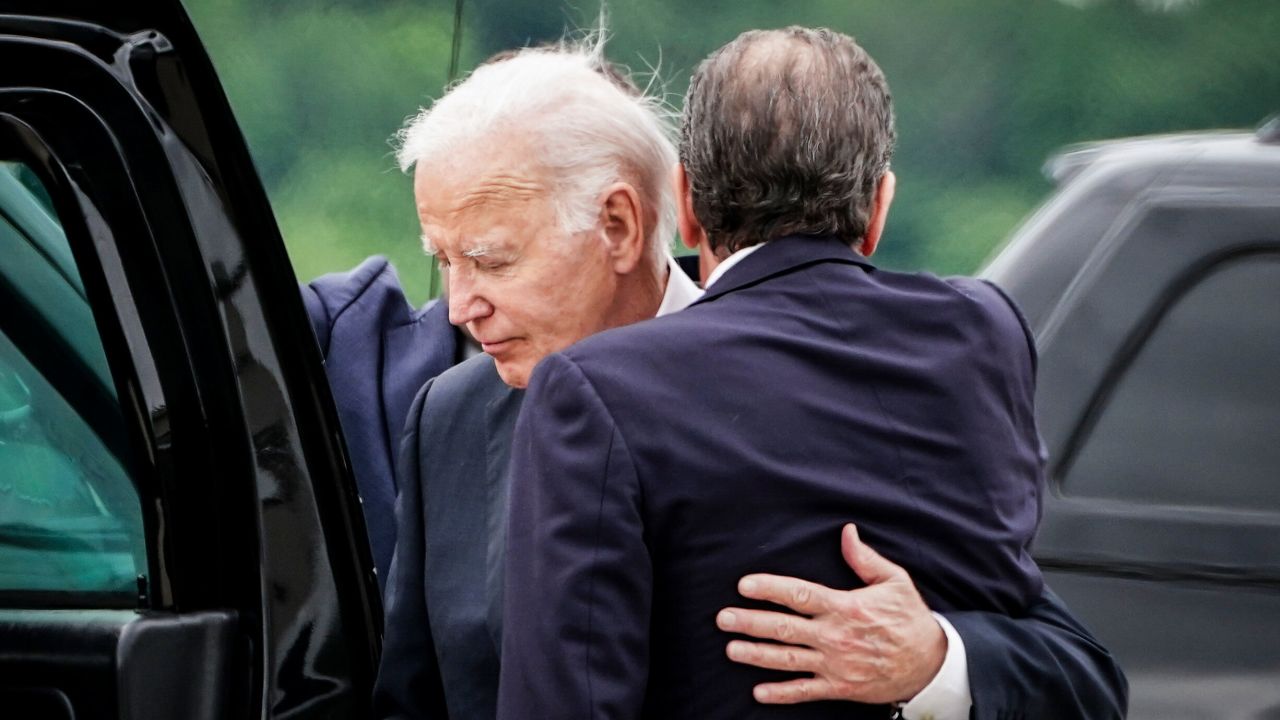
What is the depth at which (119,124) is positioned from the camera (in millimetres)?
1714

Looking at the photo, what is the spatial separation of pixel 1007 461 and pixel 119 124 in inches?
35.7

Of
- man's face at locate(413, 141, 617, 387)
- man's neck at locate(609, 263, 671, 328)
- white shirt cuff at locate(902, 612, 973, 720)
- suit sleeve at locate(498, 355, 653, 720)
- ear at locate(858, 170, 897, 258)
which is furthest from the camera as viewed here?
man's neck at locate(609, 263, 671, 328)

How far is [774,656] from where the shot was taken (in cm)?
145

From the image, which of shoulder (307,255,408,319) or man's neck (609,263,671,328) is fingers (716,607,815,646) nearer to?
man's neck (609,263,671,328)

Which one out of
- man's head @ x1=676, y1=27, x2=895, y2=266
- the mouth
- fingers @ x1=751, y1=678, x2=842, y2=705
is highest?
man's head @ x1=676, y1=27, x2=895, y2=266

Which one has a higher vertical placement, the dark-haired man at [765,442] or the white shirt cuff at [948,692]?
the dark-haired man at [765,442]

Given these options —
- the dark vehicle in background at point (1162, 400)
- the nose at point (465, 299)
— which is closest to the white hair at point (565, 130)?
the nose at point (465, 299)

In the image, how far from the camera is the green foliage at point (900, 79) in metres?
8.62

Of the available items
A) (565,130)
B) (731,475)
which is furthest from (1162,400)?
(731,475)

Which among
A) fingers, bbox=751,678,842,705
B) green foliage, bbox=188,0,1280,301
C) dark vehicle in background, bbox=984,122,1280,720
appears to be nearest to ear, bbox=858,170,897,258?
fingers, bbox=751,678,842,705

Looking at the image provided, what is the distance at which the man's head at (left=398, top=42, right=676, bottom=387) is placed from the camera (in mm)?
1892

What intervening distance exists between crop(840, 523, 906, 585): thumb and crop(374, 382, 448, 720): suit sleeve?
57 centimetres

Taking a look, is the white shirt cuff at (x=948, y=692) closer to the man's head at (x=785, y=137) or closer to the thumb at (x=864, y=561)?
the thumb at (x=864, y=561)

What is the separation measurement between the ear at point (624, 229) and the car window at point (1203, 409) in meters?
0.85
